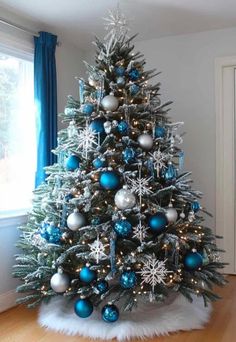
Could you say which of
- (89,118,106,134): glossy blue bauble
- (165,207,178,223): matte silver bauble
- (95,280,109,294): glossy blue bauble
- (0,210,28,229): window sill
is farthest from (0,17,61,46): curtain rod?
(95,280,109,294): glossy blue bauble

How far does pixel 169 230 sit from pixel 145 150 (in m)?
0.57

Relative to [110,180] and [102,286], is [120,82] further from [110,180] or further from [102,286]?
[102,286]

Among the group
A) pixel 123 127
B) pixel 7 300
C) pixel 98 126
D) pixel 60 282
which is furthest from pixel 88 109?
pixel 7 300

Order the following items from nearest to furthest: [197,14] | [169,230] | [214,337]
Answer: [214,337], [169,230], [197,14]

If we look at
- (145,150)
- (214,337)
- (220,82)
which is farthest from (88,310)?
(220,82)

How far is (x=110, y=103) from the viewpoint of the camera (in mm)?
2654

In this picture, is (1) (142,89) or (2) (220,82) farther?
(2) (220,82)

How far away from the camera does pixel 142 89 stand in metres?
2.76

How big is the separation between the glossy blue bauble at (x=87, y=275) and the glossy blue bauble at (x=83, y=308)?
0.45 ft

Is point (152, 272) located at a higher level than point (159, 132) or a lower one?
lower

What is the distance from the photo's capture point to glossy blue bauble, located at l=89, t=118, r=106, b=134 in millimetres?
2656

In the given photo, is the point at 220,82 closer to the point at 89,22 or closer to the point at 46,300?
the point at 89,22

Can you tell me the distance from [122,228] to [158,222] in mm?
236

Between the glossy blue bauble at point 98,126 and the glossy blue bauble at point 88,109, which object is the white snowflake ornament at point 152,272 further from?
the glossy blue bauble at point 88,109
